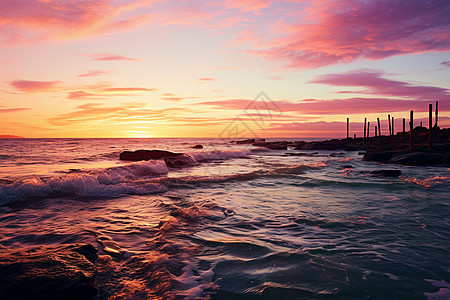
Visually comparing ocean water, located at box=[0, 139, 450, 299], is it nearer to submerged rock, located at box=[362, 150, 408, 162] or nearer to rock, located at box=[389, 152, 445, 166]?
rock, located at box=[389, 152, 445, 166]

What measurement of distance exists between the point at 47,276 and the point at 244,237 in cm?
345

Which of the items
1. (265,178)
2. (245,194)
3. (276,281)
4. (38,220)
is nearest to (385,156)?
(265,178)

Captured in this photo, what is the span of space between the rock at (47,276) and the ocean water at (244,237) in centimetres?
33

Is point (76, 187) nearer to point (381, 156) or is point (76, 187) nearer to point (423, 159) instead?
point (423, 159)

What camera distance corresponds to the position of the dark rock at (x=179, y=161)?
2125 centimetres

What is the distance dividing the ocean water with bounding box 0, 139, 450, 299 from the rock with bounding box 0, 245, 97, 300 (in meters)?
0.33

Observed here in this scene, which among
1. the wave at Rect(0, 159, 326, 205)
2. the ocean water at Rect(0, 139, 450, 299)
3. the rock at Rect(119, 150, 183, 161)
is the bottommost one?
the ocean water at Rect(0, 139, 450, 299)

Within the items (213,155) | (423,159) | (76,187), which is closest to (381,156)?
(423,159)

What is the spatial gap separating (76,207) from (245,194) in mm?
5768

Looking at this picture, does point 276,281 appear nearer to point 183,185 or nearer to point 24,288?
point 24,288

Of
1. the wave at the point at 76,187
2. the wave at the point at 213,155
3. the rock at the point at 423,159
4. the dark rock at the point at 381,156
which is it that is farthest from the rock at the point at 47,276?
the dark rock at the point at 381,156

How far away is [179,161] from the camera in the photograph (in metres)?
22.2

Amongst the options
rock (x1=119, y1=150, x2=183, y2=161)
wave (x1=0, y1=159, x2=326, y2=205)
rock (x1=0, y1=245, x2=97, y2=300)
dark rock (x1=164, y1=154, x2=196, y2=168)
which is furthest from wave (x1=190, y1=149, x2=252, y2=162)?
rock (x1=0, y1=245, x2=97, y2=300)

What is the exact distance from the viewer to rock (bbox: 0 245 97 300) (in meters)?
2.89
